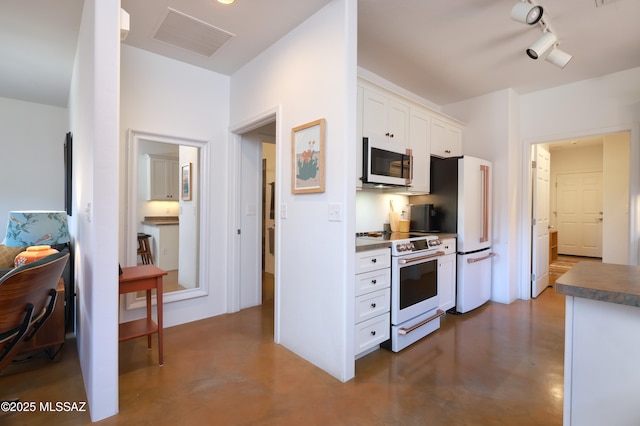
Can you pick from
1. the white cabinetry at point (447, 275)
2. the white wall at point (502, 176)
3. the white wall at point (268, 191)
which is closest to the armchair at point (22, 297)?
the white cabinetry at point (447, 275)

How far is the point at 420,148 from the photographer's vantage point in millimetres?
3418

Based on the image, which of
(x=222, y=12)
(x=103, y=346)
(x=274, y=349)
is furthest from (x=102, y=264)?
(x=222, y=12)

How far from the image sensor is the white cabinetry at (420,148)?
3311 millimetres

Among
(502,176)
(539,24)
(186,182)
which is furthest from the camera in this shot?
(502,176)

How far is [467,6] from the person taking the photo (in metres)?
2.29

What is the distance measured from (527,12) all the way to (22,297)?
11.3 feet

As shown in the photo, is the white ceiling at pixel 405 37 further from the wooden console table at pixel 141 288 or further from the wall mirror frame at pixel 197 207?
the wooden console table at pixel 141 288

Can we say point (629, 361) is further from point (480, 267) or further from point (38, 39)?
point (38, 39)

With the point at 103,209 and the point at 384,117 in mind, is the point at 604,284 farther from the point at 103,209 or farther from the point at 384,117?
the point at 103,209

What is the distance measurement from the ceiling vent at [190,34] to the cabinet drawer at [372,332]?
267cm

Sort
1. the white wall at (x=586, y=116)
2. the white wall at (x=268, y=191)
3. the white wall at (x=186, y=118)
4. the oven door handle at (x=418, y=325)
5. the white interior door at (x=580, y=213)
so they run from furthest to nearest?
the white interior door at (x=580, y=213) → the white wall at (x=268, y=191) → the white wall at (x=586, y=116) → the white wall at (x=186, y=118) → the oven door handle at (x=418, y=325)

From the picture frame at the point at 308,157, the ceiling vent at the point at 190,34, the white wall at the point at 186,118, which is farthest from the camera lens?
the white wall at the point at 186,118

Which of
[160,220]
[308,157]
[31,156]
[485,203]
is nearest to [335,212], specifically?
[308,157]

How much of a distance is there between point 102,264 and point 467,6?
10.1 ft
